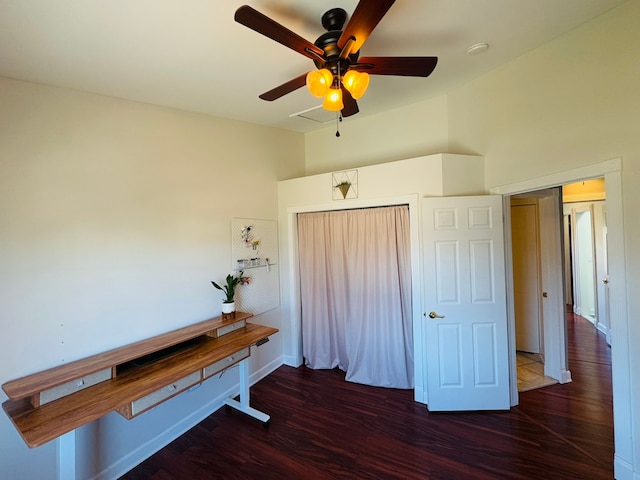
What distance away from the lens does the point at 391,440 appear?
90.0 inches

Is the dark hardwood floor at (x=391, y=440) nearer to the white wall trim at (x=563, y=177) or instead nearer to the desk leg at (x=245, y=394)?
the desk leg at (x=245, y=394)

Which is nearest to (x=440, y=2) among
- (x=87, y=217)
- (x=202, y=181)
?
(x=202, y=181)

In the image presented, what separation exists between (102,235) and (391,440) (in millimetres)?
2858

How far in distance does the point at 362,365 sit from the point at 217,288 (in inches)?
74.4

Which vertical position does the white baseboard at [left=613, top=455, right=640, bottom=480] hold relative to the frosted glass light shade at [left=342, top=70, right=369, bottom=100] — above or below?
below

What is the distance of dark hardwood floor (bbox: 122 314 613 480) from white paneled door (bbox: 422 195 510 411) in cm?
24

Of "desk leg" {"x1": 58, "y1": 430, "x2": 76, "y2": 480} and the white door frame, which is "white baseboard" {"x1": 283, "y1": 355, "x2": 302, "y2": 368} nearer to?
"desk leg" {"x1": 58, "y1": 430, "x2": 76, "y2": 480}

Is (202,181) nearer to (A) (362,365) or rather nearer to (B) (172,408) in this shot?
(B) (172,408)

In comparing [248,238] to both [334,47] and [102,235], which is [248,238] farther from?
[334,47]

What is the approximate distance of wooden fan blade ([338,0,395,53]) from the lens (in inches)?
45.4

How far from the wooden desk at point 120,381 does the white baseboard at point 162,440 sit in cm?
49

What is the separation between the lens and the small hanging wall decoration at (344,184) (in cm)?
310

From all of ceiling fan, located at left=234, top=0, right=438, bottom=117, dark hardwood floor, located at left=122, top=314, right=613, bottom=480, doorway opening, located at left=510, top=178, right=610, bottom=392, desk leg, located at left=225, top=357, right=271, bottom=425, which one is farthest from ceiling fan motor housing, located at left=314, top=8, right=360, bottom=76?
dark hardwood floor, located at left=122, top=314, right=613, bottom=480

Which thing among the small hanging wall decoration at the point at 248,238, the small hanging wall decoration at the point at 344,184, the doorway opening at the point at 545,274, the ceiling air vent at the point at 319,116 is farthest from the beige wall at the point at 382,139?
the small hanging wall decoration at the point at 248,238
